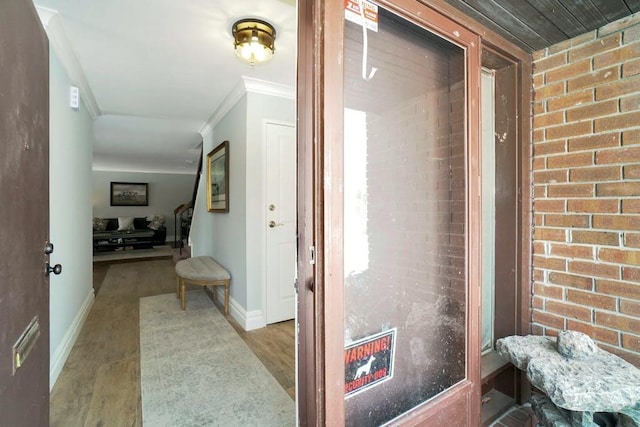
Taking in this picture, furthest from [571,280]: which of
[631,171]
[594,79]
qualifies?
[594,79]

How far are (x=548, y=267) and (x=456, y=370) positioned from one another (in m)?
0.74

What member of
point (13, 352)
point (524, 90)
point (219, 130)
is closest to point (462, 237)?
point (524, 90)

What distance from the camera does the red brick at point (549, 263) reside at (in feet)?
4.71

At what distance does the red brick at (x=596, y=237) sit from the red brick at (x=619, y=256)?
3 centimetres

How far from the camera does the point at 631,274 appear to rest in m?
1.22

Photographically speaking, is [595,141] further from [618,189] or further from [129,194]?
[129,194]

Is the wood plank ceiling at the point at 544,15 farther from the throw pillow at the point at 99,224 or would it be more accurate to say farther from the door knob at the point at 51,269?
the throw pillow at the point at 99,224

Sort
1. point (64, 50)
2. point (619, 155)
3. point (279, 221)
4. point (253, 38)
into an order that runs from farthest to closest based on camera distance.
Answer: point (279, 221) → point (64, 50) → point (253, 38) → point (619, 155)

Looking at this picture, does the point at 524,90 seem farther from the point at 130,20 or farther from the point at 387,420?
A: the point at 130,20

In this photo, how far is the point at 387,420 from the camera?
42.7 inches

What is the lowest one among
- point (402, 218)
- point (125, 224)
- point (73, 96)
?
point (125, 224)

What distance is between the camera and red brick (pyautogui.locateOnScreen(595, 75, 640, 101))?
3.99 feet

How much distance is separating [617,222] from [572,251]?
0.70 feet

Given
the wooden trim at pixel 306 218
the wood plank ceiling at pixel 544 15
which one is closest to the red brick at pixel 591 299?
the wood plank ceiling at pixel 544 15
